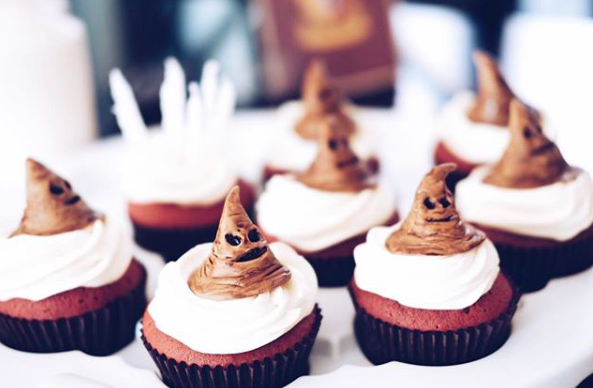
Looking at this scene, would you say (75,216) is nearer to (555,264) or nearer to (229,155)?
(229,155)

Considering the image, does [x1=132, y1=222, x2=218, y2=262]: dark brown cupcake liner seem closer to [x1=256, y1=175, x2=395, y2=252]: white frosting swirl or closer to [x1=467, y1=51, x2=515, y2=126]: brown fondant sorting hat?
[x1=256, y1=175, x2=395, y2=252]: white frosting swirl

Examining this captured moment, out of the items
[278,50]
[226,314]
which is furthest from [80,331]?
[278,50]

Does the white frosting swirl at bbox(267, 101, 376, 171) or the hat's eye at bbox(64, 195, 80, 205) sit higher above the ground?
the hat's eye at bbox(64, 195, 80, 205)

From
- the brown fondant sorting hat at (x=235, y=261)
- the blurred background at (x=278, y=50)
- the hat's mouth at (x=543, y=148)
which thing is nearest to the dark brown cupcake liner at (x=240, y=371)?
the brown fondant sorting hat at (x=235, y=261)

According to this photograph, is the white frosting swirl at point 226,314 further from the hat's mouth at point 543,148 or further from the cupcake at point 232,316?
the hat's mouth at point 543,148

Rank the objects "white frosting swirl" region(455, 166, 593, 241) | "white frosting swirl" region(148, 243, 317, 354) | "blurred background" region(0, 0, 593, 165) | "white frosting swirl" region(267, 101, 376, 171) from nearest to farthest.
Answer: "white frosting swirl" region(148, 243, 317, 354) → "white frosting swirl" region(455, 166, 593, 241) → "white frosting swirl" region(267, 101, 376, 171) → "blurred background" region(0, 0, 593, 165)

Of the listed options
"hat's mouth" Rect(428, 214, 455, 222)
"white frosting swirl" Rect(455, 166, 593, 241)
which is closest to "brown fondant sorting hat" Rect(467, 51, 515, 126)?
"white frosting swirl" Rect(455, 166, 593, 241)

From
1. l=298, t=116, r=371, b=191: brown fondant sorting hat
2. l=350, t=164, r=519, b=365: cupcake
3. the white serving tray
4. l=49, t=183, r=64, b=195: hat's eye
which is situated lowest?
the white serving tray

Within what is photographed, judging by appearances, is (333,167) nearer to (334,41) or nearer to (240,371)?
(240,371)
